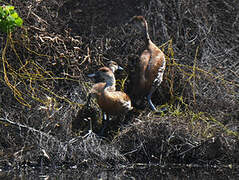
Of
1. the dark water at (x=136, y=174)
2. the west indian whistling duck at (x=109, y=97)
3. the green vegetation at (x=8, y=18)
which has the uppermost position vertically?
the green vegetation at (x=8, y=18)

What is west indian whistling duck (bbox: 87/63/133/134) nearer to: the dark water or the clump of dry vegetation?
the clump of dry vegetation

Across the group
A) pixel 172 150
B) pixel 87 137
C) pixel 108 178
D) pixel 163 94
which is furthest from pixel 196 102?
pixel 108 178

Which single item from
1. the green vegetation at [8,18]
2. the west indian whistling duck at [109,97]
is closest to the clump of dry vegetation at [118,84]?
the west indian whistling duck at [109,97]

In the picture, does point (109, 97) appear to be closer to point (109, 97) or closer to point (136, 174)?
point (109, 97)

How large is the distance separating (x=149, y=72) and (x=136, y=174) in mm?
1902

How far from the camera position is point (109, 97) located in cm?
852

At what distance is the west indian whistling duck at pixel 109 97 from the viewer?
8.52 metres

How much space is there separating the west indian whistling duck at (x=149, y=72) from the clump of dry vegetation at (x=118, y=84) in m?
0.40

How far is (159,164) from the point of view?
8.51 m

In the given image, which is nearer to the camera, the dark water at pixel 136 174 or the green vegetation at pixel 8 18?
the dark water at pixel 136 174

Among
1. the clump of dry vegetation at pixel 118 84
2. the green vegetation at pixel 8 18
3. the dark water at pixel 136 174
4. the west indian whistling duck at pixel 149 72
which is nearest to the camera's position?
the dark water at pixel 136 174

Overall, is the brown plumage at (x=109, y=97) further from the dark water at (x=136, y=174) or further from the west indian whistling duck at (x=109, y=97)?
the dark water at (x=136, y=174)

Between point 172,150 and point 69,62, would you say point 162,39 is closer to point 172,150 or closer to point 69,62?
point 69,62

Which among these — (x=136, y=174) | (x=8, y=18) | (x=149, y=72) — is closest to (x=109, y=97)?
(x=149, y=72)
